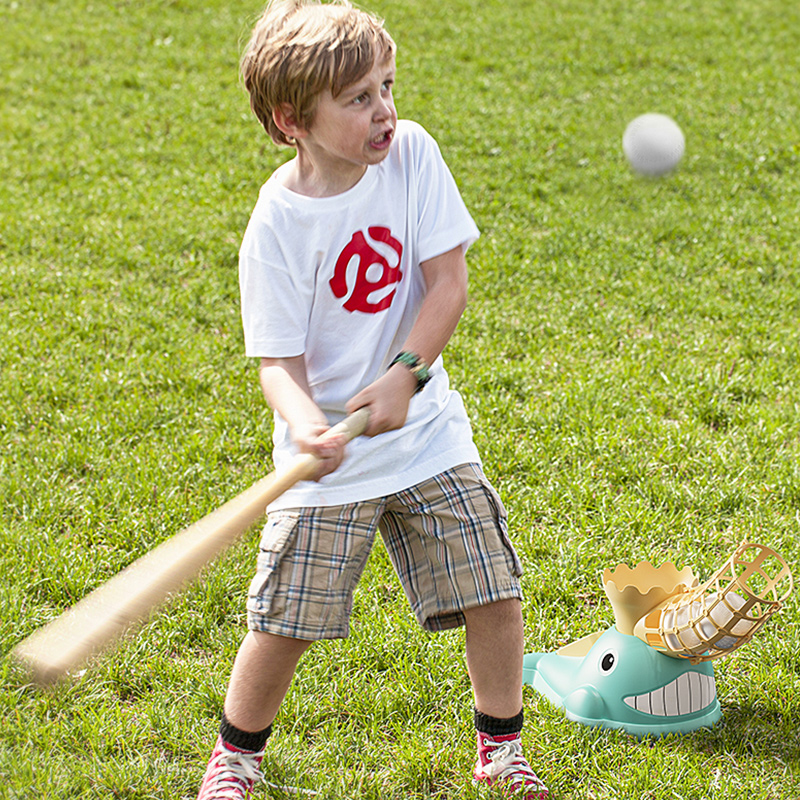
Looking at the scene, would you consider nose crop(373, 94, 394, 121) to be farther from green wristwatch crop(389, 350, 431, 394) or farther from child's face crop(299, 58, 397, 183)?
green wristwatch crop(389, 350, 431, 394)

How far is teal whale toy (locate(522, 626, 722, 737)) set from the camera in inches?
84.4

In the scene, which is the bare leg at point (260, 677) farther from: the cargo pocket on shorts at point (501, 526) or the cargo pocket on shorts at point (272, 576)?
the cargo pocket on shorts at point (501, 526)

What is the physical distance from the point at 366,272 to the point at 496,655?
816 mm

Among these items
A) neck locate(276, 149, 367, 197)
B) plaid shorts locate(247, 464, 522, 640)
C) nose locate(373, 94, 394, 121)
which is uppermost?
nose locate(373, 94, 394, 121)

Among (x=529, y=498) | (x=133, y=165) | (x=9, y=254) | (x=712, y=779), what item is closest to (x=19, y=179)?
(x=133, y=165)

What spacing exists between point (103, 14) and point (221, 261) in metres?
5.89

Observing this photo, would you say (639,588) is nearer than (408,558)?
No

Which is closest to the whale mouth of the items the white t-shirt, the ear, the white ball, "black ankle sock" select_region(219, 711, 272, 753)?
the white t-shirt

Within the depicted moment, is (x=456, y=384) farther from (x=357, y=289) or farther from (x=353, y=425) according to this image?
(x=353, y=425)

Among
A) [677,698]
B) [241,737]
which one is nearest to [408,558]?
[241,737]

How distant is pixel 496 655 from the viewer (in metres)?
1.93

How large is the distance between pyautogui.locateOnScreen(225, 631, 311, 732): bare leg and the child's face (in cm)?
95

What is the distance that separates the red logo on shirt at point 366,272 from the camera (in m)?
1.86

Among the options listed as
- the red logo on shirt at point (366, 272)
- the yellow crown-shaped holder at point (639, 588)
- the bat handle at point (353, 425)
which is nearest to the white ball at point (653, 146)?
the yellow crown-shaped holder at point (639, 588)
